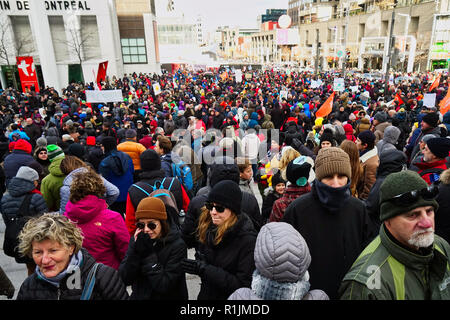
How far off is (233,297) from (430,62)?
54.2 metres

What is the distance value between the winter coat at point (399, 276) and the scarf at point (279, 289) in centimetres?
32

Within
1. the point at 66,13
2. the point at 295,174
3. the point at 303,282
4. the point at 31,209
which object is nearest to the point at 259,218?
the point at 295,174

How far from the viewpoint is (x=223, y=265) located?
2236 mm

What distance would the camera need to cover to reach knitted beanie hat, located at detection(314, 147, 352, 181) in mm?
2451

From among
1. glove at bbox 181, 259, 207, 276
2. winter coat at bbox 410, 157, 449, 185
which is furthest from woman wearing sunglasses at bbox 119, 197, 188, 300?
winter coat at bbox 410, 157, 449, 185

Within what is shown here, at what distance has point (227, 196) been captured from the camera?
2354mm

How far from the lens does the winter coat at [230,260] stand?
2.16 metres

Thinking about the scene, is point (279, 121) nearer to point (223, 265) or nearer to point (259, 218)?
point (259, 218)

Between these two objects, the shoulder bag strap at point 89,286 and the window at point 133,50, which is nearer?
→ the shoulder bag strap at point 89,286

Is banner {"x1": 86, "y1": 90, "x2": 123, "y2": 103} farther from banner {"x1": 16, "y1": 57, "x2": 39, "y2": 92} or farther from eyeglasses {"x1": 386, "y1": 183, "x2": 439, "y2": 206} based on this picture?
eyeglasses {"x1": 386, "y1": 183, "x2": 439, "y2": 206}

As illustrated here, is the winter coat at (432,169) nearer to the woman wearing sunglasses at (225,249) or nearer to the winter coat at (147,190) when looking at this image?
the woman wearing sunglasses at (225,249)

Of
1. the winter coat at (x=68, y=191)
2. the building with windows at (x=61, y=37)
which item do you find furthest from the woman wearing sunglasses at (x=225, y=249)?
the building with windows at (x=61, y=37)

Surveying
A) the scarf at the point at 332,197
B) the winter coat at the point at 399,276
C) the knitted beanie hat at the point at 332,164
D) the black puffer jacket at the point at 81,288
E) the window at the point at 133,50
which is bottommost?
the black puffer jacket at the point at 81,288

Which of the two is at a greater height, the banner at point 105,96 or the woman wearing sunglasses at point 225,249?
the banner at point 105,96
